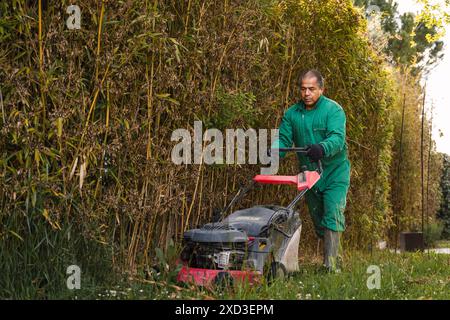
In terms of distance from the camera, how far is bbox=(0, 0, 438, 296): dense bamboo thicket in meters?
4.15

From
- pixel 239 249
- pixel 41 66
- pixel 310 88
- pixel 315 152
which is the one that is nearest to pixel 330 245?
pixel 315 152

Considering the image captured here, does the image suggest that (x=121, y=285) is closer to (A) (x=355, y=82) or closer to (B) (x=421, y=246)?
(A) (x=355, y=82)

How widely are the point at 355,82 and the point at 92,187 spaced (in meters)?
3.95

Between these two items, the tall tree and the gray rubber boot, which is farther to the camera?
the tall tree

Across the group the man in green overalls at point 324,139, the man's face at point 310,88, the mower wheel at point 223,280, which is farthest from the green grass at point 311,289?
the man's face at point 310,88

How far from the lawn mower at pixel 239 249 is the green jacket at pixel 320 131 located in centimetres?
96

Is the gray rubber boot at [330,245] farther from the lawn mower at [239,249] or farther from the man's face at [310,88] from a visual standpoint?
the man's face at [310,88]

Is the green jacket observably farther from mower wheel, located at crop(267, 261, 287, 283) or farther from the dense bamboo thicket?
mower wheel, located at crop(267, 261, 287, 283)

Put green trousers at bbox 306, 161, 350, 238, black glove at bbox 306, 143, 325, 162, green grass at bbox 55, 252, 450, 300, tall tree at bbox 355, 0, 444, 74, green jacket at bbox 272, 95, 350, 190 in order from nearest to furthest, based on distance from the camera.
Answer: green grass at bbox 55, 252, 450, 300 → black glove at bbox 306, 143, 325, 162 → green jacket at bbox 272, 95, 350, 190 → green trousers at bbox 306, 161, 350, 238 → tall tree at bbox 355, 0, 444, 74

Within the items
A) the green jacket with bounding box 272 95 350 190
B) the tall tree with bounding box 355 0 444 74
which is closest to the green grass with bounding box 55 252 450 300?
the green jacket with bounding box 272 95 350 190

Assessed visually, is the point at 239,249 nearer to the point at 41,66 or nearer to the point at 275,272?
the point at 275,272

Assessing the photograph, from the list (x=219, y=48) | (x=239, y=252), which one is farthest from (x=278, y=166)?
(x=239, y=252)

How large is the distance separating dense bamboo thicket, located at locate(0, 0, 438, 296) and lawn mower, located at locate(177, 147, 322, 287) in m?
0.53

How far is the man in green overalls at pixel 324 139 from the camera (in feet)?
18.1
